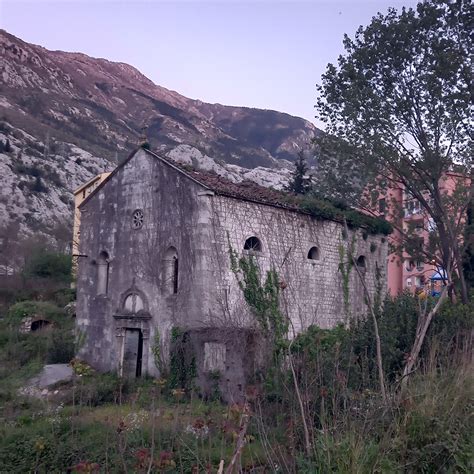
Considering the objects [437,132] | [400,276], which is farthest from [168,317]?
[400,276]

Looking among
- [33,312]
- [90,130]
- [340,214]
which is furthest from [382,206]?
[90,130]

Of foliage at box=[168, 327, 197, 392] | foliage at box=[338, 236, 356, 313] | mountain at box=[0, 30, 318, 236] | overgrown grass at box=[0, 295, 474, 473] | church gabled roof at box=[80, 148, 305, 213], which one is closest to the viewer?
overgrown grass at box=[0, 295, 474, 473]

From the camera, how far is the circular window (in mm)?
17922

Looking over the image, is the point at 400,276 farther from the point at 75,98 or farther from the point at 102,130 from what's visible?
the point at 75,98

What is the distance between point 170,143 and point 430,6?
80.4 meters

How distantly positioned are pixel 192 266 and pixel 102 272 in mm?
4924

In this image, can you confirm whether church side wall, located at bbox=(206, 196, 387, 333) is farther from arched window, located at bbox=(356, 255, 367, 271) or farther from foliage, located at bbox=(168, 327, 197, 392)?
foliage, located at bbox=(168, 327, 197, 392)

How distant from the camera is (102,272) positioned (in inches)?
768

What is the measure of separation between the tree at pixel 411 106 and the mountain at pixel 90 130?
122 inches

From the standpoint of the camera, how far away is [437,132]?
18.0 metres

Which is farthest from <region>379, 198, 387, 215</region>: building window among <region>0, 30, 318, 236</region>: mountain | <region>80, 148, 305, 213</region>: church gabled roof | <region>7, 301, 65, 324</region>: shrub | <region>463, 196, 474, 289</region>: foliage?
<region>7, 301, 65, 324</region>: shrub

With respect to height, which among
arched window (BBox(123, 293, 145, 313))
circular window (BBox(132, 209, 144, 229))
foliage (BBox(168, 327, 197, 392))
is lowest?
foliage (BBox(168, 327, 197, 392))

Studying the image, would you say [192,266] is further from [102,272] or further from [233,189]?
[102,272]

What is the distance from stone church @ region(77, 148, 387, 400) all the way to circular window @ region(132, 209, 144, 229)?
3 centimetres
